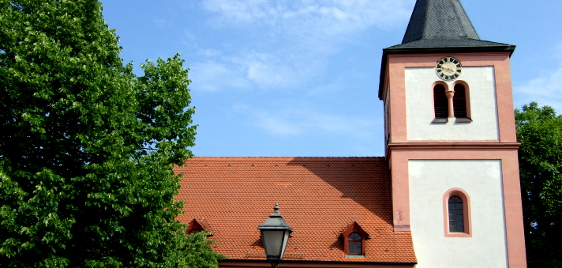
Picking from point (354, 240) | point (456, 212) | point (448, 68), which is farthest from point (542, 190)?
point (354, 240)

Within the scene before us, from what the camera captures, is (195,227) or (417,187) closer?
(417,187)

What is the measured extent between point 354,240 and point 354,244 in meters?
0.14

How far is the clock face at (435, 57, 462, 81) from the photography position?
23.5 m

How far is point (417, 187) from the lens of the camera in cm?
2233

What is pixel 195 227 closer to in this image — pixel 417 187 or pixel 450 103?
pixel 417 187

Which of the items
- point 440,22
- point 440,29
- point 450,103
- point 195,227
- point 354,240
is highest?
point 440,22

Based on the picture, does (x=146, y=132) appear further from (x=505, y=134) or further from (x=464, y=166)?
(x=505, y=134)

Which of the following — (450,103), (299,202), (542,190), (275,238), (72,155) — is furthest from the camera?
(542,190)

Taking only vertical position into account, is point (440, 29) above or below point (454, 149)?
above

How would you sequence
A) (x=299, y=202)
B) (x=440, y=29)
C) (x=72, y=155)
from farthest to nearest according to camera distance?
(x=440, y=29) → (x=299, y=202) → (x=72, y=155)

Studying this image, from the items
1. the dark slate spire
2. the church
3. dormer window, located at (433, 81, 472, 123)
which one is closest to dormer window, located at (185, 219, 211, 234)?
the church

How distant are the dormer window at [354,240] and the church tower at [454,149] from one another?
4.88 feet

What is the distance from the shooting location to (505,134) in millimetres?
22516

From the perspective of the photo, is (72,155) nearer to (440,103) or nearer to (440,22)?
(440,103)
